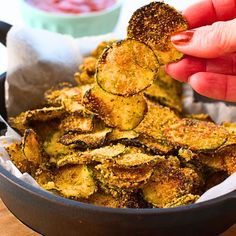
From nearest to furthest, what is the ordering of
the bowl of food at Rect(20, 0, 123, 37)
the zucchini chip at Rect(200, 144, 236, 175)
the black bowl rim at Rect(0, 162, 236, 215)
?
1. the black bowl rim at Rect(0, 162, 236, 215)
2. the zucchini chip at Rect(200, 144, 236, 175)
3. the bowl of food at Rect(20, 0, 123, 37)

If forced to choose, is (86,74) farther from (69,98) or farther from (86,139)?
(86,139)

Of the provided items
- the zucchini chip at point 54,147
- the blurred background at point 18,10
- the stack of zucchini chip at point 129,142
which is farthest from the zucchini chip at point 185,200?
the blurred background at point 18,10

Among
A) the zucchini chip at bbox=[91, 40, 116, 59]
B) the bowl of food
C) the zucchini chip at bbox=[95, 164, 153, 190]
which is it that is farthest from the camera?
the bowl of food

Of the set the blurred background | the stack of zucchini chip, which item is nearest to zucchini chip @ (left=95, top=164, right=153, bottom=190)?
the stack of zucchini chip

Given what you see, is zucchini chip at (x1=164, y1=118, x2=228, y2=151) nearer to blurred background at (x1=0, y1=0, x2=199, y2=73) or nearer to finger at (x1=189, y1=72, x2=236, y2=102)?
finger at (x1=189, y1=72, x2=236, y2=102)

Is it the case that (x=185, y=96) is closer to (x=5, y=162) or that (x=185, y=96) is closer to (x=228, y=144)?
(x=228, y=144)

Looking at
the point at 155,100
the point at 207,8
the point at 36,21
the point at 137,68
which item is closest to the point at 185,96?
the point at 155,100
